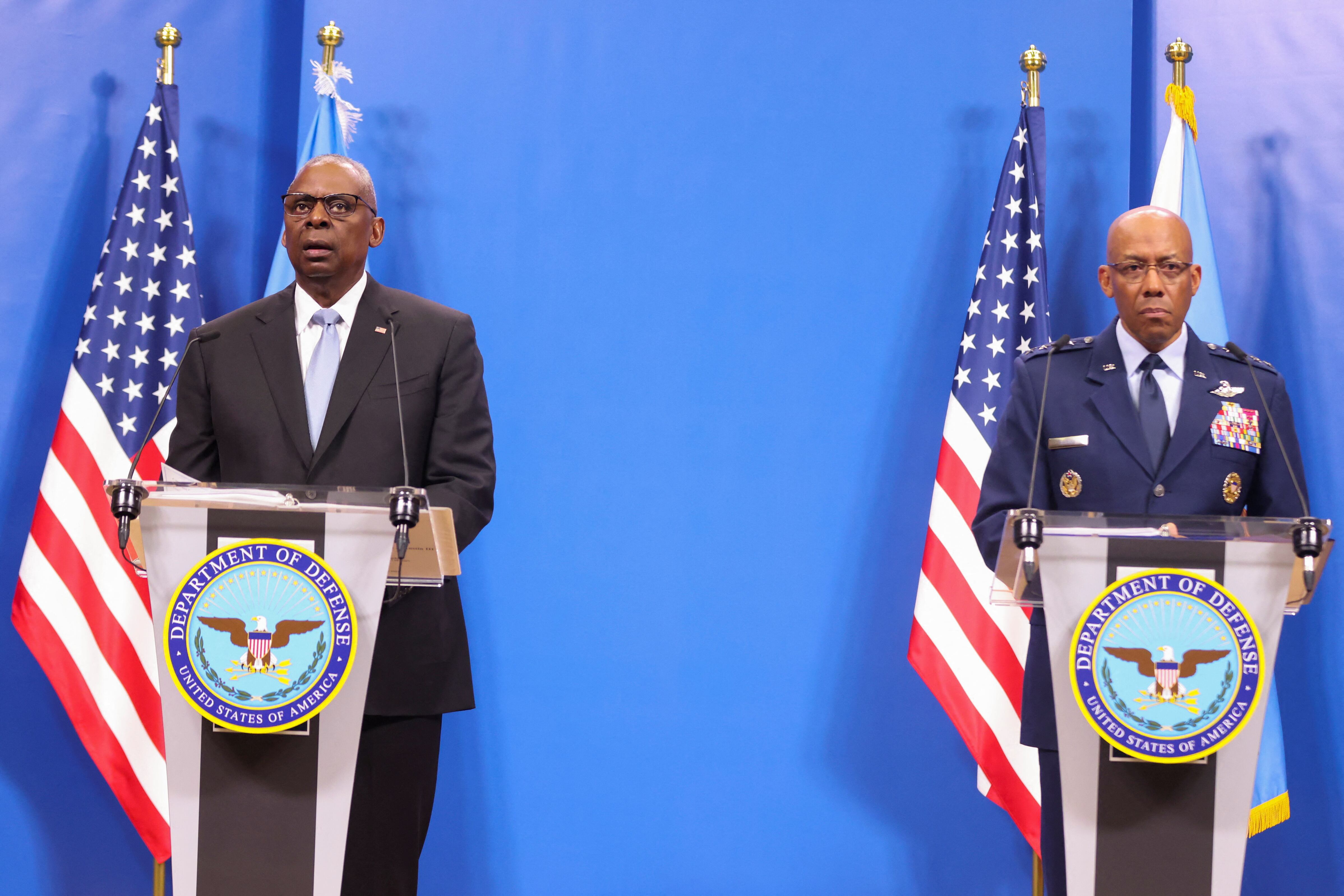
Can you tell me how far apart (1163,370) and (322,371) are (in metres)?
1.59

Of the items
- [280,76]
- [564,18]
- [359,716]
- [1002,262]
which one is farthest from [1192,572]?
[280,76]

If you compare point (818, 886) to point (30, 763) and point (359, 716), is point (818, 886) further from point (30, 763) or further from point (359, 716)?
point (30, 763)

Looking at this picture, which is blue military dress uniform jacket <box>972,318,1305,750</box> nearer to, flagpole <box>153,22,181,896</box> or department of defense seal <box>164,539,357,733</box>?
department of defense seal <box>164,539,357,733</box>

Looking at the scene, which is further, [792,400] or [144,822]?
[792,400]

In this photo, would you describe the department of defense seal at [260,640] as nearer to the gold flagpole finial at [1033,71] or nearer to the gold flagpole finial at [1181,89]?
the gold flagpole finial at [1033,71]

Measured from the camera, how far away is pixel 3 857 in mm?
3252

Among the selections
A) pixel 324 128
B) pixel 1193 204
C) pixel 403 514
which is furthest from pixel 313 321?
pixel 1193 204

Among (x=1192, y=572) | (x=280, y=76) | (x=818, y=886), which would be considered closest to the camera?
(x=1192, y=572)

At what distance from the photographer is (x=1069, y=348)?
2.42 meters

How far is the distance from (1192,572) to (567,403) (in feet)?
6.49

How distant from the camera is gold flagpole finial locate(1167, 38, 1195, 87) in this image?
3.24 metres

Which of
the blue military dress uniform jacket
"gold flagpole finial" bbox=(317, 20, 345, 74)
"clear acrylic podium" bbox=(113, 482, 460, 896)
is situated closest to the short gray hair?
"clear acrylic podium" bbox=(113, 482, 460, 896)

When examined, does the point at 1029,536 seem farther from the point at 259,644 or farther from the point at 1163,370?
the point at 259,644

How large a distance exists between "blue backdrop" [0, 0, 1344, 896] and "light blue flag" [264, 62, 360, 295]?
0.15 m
